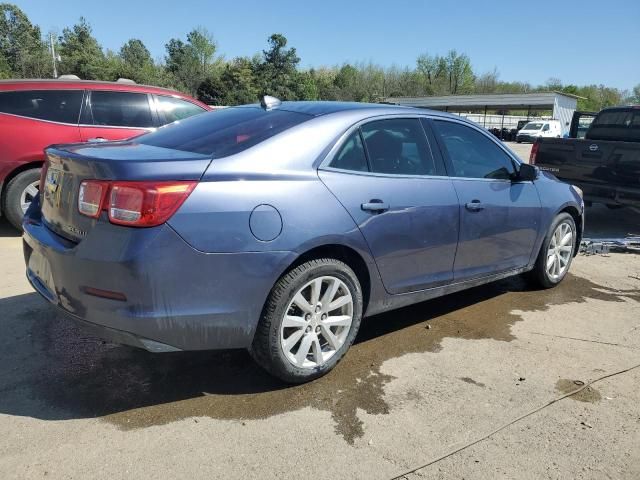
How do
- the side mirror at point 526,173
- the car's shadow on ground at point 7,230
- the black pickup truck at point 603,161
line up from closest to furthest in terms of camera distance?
the side mirror at point 526,173
the car's shadow on ground at point 7,230
the black pickup truck at point 603,161

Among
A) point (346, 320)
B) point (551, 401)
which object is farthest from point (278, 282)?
point (551, 401)

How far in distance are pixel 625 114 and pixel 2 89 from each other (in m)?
8.78

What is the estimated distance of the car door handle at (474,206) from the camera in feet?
13.1

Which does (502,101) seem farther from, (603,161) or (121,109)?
(121,109)

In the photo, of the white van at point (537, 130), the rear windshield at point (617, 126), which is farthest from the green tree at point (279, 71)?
the rear windshield at point (617, 126)

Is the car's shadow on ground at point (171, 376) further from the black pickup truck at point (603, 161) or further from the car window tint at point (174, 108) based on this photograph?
the black pickup truck at point (603, 161)

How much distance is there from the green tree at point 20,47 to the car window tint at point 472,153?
217ft

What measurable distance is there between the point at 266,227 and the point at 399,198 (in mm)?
1044

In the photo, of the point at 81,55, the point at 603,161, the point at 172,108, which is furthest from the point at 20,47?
the point at 603,161

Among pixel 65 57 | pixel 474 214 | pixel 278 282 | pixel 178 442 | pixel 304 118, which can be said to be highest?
pixel 65 57

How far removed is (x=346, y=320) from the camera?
11.0 feet

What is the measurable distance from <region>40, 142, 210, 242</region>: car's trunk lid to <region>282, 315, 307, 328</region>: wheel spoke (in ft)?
3.02

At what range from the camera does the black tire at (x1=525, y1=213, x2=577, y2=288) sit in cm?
500

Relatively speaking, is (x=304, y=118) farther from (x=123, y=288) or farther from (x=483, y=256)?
(x=483, y=256)
